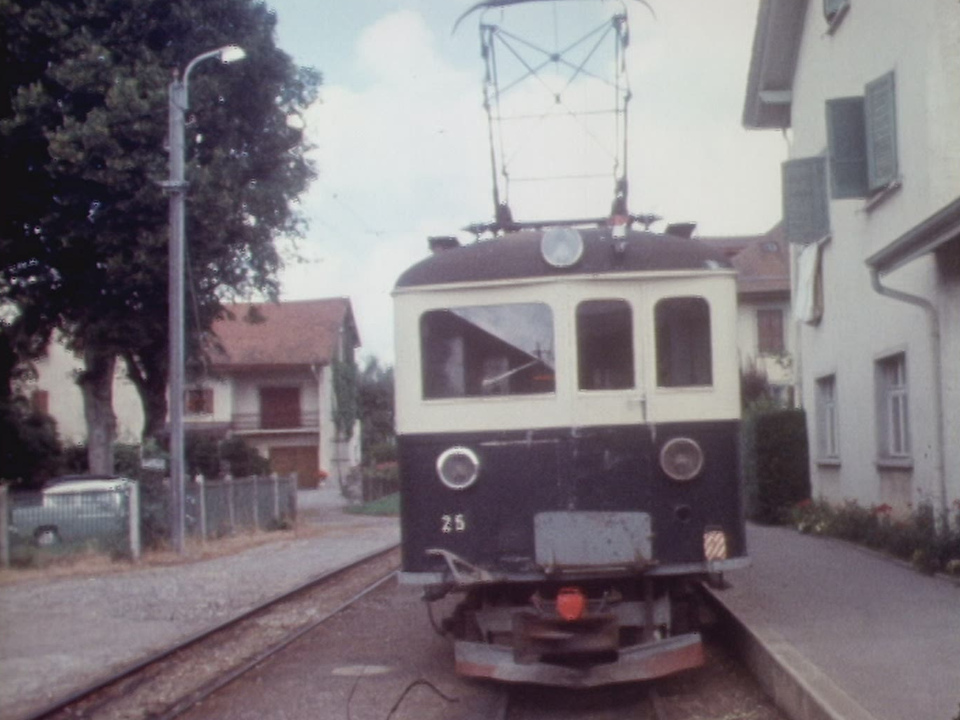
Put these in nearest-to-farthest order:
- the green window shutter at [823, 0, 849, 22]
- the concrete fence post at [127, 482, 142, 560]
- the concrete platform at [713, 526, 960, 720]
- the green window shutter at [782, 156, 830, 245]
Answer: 1. the concrete platform at [713, 526, 960, 720]
2. the green window shutter at [823, 0, 849, 22]
3. the green window shutter at [782, 156, 830, 245]
4. the concrete fence post at [127, 482, 142, 560]

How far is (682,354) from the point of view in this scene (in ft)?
29.2

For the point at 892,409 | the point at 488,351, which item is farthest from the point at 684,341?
the point at 892,409

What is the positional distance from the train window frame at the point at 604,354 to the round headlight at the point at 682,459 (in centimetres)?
45

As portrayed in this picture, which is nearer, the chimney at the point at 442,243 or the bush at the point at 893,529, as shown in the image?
the chimney at the point at 442,243

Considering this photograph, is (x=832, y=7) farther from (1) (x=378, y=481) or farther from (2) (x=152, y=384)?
(1) (x=378, y=481)

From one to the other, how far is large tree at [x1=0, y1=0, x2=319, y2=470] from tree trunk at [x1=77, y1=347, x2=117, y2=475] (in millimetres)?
72

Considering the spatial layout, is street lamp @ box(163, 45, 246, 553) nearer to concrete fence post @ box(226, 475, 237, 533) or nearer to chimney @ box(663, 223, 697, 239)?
concrete fence post @ box(226, 475, 237, 533)

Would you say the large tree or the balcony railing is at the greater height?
the large tree

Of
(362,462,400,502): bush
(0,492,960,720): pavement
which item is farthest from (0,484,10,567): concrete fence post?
(362,462,400,502): bush

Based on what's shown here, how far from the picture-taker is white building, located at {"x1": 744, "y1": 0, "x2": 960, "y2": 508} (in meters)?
13.6

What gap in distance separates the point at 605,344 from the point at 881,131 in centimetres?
792

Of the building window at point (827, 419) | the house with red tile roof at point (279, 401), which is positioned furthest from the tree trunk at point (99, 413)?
the house with red tile roof at point (279, 401)

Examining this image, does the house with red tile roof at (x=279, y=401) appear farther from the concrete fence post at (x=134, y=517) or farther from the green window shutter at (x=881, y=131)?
the green window shutter at (x=881, y=131)

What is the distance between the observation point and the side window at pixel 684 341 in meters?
8.88
